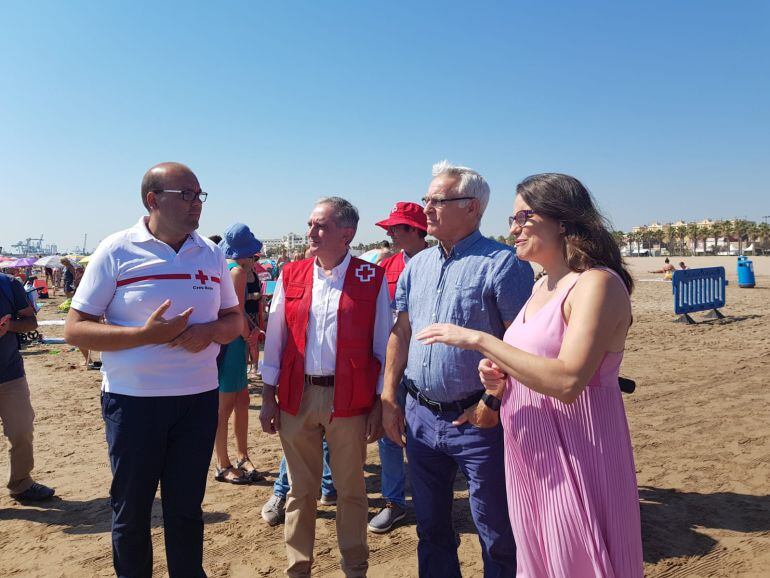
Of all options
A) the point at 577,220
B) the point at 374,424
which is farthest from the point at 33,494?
the point at 577,220

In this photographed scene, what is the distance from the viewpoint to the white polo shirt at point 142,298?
95.4 inches

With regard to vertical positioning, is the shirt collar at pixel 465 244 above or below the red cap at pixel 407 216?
below

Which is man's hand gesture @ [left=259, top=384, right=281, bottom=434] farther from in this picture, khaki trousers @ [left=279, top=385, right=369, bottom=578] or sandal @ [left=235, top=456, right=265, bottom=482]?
sandal @ [left=235, top=456, right=265, bottom=482]

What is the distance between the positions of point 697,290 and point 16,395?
14538mm

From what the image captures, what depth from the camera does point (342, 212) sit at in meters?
3.00

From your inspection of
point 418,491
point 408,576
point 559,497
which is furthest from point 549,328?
point 408,576

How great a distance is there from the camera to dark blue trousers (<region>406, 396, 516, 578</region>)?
2.29 m

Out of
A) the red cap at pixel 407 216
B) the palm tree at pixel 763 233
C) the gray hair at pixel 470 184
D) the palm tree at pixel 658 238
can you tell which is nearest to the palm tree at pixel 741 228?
the palm tree at pixel 763 233

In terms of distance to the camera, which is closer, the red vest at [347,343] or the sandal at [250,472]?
the red vest at [347,343]

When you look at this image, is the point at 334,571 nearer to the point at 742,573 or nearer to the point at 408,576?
the point at 408,576

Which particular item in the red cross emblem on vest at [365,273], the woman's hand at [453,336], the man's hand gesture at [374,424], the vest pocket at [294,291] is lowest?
the man's hand gesture at [374,424]

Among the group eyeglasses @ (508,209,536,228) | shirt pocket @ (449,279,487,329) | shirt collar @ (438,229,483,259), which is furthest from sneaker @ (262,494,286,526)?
eyeglasses @ (508,209,536,228)

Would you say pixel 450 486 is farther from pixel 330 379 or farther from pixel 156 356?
pixel 156 356

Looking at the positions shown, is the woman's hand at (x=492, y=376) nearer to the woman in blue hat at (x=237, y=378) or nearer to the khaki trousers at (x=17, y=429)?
the woman in blue hat at (x=237, y=378)
